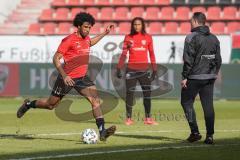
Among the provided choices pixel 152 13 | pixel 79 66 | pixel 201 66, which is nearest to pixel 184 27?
pixel 152 13

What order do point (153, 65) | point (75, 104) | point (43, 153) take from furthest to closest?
1. point (75, 104)
2. point (153, 65)
3. point (43, 153)

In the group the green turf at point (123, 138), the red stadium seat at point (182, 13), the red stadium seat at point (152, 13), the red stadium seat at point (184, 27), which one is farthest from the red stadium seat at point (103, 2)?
the green turf at point (123, 138)

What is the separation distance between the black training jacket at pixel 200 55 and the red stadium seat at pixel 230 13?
20263 mm

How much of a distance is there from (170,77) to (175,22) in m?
6.66

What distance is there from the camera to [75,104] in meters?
23.2

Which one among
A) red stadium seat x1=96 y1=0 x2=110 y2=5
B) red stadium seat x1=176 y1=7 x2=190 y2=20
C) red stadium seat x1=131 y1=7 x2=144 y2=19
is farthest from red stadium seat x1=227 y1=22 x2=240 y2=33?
red stadium seat x1=96 y1=0 x2=110 y2=5

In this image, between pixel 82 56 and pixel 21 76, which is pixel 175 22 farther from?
pixel 82 56

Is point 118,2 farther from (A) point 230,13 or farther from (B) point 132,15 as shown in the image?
(A) point 230,13

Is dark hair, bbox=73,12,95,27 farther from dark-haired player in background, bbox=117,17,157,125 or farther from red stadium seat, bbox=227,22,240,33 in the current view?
red stadium seat, bbox=227,22,240,33

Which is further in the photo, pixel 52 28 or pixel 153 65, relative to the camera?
pixel 52 28

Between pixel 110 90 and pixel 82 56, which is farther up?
pixel 82 56

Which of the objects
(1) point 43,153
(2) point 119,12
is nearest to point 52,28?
(2) point 119,12

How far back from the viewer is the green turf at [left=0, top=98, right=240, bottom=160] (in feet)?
34.3

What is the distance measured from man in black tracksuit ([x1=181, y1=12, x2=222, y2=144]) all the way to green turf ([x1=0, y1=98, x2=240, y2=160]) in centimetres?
54
